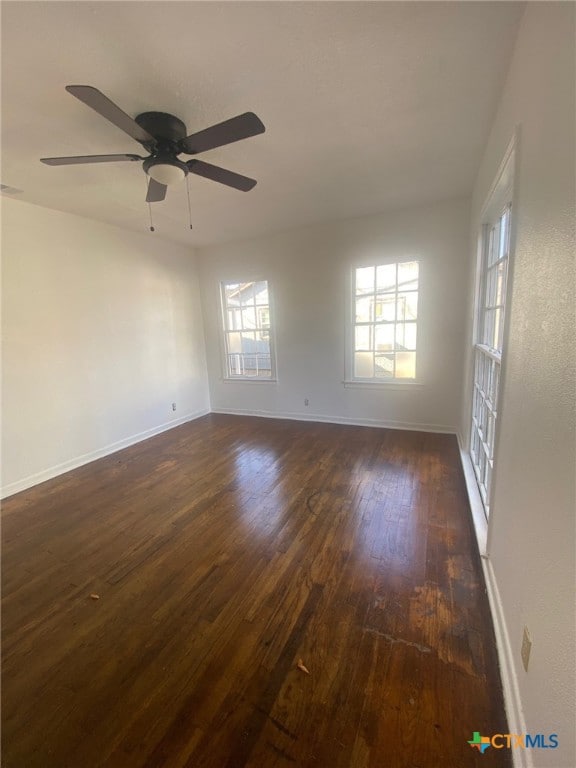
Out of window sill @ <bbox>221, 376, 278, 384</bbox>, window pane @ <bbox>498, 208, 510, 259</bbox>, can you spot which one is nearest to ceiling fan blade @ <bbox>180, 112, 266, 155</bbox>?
window pane @ <bbox>498, 208, 510, 259</bbox>

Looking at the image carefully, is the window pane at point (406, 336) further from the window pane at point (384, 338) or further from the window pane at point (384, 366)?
the window pane at point (384, 366)

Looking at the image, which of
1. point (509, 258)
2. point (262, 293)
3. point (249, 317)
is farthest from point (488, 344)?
Result: point (249, 317)

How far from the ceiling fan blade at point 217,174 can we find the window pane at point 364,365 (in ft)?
8.43

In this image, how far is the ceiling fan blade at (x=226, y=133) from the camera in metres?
1.51

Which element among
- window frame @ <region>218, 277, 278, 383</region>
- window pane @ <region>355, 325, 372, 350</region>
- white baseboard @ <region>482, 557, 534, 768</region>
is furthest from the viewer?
window frame @ <region>218, 277, 278, 383</region>

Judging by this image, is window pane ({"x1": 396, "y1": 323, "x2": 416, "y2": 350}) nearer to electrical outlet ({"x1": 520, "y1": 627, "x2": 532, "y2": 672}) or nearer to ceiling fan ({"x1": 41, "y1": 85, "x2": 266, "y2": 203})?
ceiling fan ({"x1": 41, "y1": 85, "x2": 266, "y2": 203})

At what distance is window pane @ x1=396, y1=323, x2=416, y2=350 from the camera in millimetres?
3867

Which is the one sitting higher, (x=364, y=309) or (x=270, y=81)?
(x=270, y=81)

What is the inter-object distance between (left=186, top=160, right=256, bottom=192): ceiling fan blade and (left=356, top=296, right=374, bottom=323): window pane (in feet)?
7.45

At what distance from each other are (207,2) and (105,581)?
9.16ft

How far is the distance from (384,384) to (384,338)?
1.95ft

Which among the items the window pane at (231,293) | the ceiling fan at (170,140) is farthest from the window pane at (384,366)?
the ceiling fan at (170,140)

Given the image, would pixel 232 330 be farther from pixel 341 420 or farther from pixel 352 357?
pixel 341 420

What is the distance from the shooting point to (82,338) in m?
3.46
